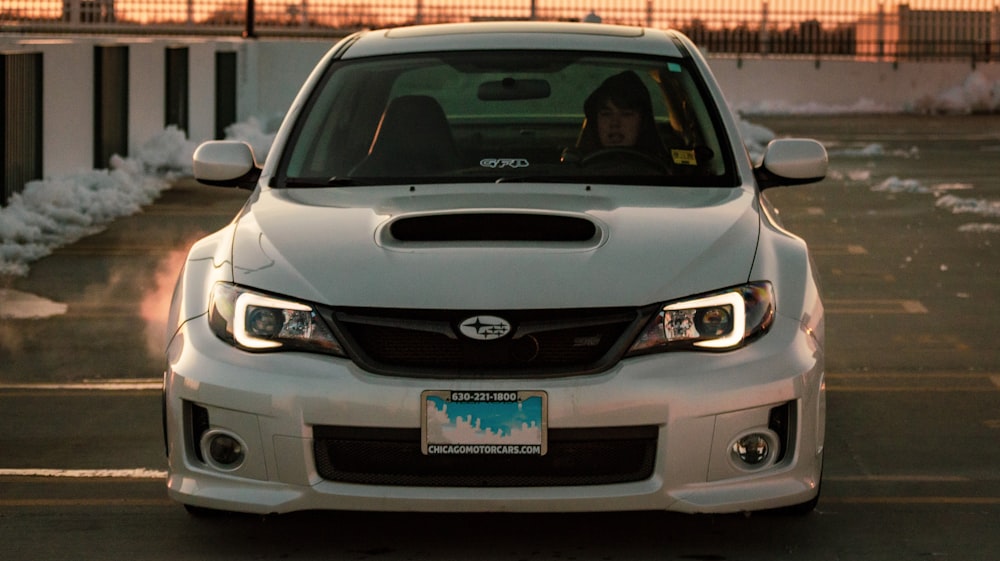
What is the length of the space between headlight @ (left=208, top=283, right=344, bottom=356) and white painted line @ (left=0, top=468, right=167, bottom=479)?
1168 mm

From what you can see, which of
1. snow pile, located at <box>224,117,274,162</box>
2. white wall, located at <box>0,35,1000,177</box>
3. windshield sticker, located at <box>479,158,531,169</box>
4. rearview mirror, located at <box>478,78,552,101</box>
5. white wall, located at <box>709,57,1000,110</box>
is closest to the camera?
windshield sticker, located at <box>479,158,531,169</box>

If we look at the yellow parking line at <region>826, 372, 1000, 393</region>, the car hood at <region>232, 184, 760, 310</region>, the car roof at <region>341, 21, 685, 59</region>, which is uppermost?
the car roof at <region>341, 21, 685, 59</region>

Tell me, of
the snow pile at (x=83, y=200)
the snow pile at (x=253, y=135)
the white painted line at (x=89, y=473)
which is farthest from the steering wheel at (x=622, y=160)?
the snow pile at (x=253, y=135)

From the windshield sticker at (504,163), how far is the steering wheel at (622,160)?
0.20 metres

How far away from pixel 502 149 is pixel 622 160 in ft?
1.70

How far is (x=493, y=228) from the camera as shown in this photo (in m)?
5.13

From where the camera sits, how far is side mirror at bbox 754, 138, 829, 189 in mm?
6016

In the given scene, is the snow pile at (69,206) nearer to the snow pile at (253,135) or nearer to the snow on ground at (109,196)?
the snow on ground at (109,196)

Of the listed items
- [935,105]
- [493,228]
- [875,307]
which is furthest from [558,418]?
[935,105]

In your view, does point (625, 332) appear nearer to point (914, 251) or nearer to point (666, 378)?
point (666, 378)

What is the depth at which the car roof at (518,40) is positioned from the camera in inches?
257

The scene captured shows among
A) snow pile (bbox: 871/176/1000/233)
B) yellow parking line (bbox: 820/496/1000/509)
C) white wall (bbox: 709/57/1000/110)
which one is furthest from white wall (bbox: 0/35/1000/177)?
yellow parking line (bbox: 820/496/1000/509)

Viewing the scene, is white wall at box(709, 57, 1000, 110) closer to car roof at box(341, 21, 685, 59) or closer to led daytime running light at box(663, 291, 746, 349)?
car roof at box(341, 21, 685, 59)

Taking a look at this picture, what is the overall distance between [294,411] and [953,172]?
15858mm
